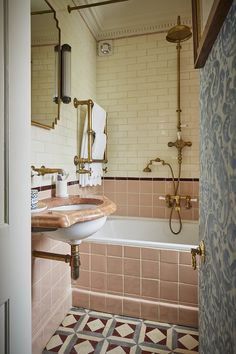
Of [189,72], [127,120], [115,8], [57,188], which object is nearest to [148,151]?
[127,120]

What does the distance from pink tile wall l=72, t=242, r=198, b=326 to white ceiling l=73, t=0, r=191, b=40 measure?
2.19 m

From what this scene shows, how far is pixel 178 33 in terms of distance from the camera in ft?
7.64

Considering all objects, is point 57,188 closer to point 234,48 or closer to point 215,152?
point 215,152

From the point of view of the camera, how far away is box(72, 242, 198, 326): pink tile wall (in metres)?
1.71

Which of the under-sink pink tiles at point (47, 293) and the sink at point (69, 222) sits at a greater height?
the sink at point (69, 222)

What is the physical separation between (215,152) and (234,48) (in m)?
0.25

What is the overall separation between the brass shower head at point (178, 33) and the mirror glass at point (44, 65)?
1105mm

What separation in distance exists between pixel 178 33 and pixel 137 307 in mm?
2417

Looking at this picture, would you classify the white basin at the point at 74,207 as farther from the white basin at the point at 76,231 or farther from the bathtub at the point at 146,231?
the bathtub at the point at 146,231

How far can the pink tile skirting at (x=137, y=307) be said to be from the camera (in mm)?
1713

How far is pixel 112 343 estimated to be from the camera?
1.55m

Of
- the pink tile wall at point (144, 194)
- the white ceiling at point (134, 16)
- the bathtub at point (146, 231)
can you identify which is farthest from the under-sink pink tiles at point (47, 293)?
the white ceiling at point (134, 16)

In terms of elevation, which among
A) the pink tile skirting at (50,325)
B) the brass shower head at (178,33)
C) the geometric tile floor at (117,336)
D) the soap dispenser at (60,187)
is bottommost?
the geometric tile floor at (117,336)

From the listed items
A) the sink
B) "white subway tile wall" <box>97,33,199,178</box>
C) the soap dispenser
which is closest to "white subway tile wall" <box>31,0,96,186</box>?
the soap dispenser
